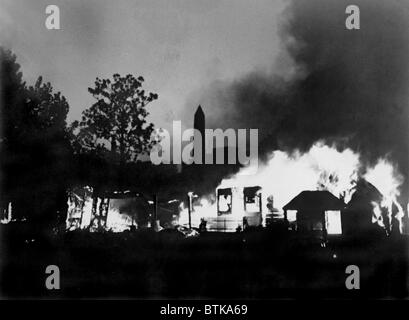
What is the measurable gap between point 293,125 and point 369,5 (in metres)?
3.97

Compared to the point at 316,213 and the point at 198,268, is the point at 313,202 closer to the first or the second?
the point at 316,213

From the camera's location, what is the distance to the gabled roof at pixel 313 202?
10898 mm

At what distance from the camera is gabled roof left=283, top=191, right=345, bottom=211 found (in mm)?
10898

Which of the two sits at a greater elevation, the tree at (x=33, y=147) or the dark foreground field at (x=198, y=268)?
the tree at (x=33, y=147)

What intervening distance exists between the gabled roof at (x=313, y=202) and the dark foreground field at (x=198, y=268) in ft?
3.32

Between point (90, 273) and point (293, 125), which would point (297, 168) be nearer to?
point (293, 125)

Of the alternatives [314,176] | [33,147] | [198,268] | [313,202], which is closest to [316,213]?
[313,202]

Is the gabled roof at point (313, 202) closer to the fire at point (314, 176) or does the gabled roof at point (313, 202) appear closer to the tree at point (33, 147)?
the fire at point (314, 176)

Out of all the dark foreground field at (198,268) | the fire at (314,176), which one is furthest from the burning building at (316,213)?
the dark foreground field at (198,268)

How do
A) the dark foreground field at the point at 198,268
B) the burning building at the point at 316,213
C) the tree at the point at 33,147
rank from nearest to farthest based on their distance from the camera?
the dark foreground field at the point at 198,268, the tree at the point at 33,147, the burning building at the point at 316,213

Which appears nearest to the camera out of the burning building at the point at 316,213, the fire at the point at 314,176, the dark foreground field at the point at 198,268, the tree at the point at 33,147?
the dark foreground field at the point at 198,268
